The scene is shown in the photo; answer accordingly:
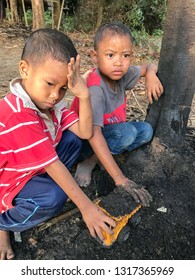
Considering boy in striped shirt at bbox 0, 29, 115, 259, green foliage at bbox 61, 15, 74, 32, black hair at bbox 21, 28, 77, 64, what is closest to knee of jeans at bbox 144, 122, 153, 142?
boy in striped shirt at bbox 0, 29, 115, 259

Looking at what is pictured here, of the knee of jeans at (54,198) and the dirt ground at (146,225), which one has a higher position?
the knee of jeans at (54,198)

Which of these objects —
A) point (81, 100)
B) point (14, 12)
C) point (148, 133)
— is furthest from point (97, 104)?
point (14, 12)

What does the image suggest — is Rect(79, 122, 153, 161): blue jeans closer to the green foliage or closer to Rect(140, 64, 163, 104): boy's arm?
Rect(140, 64, 163, 104): boy's arm

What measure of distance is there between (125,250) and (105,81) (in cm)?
114

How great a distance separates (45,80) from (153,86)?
88 centimetres

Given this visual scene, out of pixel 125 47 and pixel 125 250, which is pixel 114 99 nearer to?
pixel 125 47

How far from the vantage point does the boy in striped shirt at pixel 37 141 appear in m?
1.70

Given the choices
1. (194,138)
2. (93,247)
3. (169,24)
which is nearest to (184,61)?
A: (169,24)

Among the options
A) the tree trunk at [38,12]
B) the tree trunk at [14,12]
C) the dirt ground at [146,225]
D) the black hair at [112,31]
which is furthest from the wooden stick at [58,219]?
the tree trunk at [14,12]

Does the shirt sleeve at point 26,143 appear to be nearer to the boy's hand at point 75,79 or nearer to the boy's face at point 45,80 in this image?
the boy's face at point 45,80

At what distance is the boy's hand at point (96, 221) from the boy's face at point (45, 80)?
615 mm

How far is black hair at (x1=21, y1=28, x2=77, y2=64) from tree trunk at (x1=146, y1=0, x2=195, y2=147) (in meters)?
0.79

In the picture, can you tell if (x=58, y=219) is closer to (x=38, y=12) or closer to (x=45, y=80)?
(x=45, y=80)

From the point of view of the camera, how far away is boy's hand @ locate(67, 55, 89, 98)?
1.68m
